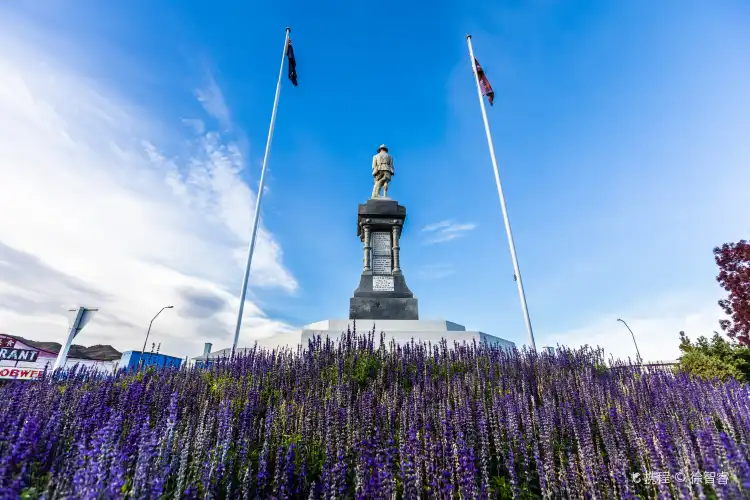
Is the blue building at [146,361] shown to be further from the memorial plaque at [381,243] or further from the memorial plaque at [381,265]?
the memorial plaque at [381,243]

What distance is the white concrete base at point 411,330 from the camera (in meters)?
10.3

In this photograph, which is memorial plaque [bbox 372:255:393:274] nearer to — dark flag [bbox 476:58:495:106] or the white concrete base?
the white concrete base

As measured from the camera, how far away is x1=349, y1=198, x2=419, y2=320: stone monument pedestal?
12.5 metres

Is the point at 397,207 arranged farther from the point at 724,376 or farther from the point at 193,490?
the point at 193,490

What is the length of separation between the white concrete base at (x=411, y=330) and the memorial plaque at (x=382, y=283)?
1.56 m

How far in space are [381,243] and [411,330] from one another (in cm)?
452

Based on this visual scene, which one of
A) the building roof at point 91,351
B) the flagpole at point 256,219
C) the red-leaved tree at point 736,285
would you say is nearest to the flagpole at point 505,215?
the flagpole at point 256,219

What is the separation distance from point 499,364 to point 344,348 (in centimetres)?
296

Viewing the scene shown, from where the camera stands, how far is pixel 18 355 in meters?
22.7

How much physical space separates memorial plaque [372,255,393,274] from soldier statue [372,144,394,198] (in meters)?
3.22

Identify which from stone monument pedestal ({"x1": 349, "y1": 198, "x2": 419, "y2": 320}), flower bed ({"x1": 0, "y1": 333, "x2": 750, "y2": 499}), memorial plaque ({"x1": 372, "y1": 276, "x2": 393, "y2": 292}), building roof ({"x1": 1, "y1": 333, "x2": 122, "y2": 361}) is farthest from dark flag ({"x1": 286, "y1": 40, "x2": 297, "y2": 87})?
building roof ({"x1": 1, "y1": 333, "x2": 122, "y2": 361})

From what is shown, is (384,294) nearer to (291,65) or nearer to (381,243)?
(381,243)

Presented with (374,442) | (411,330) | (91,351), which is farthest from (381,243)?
(91,351)

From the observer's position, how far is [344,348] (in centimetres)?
672
